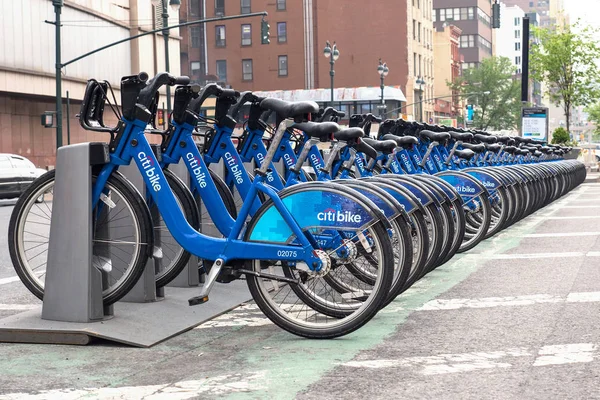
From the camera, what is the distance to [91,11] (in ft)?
171

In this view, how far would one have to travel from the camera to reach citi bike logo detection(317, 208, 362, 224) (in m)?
5.99

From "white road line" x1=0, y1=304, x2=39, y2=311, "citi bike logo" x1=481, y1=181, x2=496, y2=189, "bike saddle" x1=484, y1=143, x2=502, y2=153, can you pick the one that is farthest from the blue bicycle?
"bike saddle" x1=484, y1=143, x2=502, y2=153

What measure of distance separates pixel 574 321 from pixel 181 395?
288 centimetres

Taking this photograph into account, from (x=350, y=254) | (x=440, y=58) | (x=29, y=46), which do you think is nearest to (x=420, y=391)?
(x=350, y=254)

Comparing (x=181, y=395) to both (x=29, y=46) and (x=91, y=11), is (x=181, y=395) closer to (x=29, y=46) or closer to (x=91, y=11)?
(x=29, y=46)

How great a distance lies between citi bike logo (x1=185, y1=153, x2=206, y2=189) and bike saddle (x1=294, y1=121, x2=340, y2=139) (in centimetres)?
71

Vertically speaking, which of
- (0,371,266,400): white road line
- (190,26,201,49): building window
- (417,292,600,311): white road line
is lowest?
(417,292,600,311): white road line

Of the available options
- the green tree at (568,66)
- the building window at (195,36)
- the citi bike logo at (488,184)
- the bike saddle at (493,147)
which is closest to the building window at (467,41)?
the building window at (195,36)

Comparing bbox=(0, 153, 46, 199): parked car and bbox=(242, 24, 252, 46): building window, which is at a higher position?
bbox=(242, 24, 252, 46): building window

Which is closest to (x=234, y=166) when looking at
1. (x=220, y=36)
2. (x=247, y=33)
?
(x=247, y=33)

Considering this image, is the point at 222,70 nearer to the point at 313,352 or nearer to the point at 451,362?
the point at 313,352

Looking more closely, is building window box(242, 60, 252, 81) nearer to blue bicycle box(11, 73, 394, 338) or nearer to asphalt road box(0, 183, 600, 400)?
asphalt road box(0, 183, 600, 400)

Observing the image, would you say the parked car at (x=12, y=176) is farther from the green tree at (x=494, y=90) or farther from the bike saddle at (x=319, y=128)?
the green tree at (x=494, y=90)

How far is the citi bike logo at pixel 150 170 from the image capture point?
6.40 m
